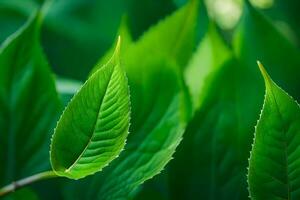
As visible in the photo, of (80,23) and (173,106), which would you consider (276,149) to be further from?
(80,23)

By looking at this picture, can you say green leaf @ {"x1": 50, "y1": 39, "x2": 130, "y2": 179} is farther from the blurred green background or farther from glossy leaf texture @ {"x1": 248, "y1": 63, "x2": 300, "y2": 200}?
the blurred green background

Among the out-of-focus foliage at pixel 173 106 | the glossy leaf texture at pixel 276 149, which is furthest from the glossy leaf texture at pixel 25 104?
the glossy leaf texture at pixel 276 149

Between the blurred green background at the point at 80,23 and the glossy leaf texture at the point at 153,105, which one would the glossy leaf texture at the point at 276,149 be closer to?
the glossy leaf texture at the point at 153,105

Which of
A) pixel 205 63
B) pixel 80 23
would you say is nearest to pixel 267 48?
pixel 205 63

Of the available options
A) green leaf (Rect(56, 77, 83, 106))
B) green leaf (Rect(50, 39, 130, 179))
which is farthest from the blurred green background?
green leaf (Rect(50, 39, 130, 179))

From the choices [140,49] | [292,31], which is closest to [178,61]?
[140,49]

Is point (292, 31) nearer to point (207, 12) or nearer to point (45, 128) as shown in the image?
point (207, 12)
